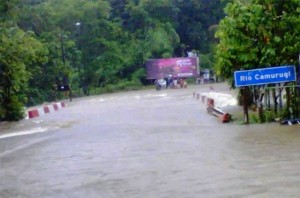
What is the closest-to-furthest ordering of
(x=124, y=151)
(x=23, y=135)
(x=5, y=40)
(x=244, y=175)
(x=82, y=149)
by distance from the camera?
(x=244, y=175) → (x=124, y=151) → (x=82, y=149) → (x=23, y=135) → (x=5, y=40)

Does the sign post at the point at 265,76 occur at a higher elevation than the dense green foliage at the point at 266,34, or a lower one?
lower

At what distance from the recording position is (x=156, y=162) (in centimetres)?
1010

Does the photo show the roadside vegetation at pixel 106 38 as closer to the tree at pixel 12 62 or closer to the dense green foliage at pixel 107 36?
the dense green foliage at pixel 107 36

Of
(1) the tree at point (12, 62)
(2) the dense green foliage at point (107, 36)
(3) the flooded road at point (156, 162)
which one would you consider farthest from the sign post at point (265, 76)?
(2) the dense green foliage at point (107, 36)

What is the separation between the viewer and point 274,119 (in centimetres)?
1677

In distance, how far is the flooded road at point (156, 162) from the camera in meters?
→ 7.63

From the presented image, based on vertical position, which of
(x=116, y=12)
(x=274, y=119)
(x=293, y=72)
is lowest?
(x=274, y=119)

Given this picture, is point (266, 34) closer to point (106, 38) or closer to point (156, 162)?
point (156, 162)

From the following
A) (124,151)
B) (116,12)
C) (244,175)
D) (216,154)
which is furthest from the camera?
(116,12)

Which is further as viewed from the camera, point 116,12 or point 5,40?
point 116,12

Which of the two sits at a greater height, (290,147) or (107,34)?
(107,34)

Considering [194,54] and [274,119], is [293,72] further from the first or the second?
[194,54]

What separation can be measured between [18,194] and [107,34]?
6039cm

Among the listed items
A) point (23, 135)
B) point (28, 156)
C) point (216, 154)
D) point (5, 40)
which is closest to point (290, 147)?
point (216, 154)
